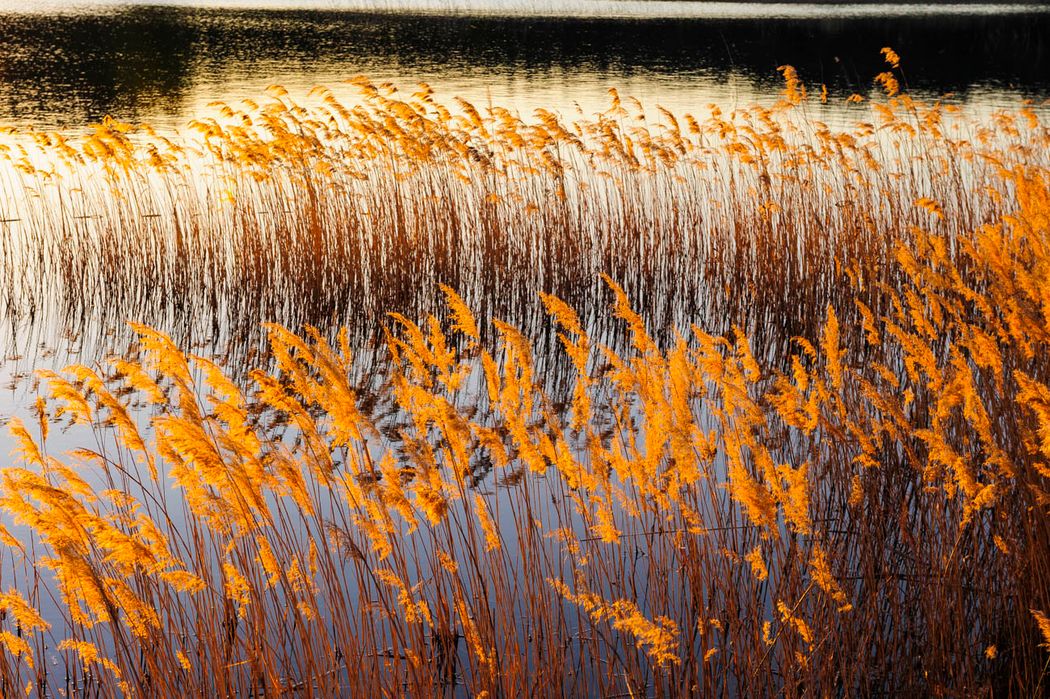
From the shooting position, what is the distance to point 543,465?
2129 mm

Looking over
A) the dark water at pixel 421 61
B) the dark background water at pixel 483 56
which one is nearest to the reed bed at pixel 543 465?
the dark water at pixel 421 61

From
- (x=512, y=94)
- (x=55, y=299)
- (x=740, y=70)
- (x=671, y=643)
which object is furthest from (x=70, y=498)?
(x=740, y=70)

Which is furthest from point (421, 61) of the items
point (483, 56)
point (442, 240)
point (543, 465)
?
point (543, 465)

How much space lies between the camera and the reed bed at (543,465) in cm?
216

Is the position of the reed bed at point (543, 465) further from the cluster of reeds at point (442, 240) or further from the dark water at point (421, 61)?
the dark water at point (421, 61)

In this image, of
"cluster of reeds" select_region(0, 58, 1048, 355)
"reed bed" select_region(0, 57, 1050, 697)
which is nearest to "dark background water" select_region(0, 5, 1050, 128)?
"cluster of reeds" select_region(0, 58, 1048, 355)

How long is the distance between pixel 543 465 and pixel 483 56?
Result: 2440 cm

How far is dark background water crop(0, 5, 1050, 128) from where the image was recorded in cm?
1814

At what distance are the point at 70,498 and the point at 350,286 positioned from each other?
4.86m

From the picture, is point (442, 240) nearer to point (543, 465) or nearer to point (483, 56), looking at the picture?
point (543, 465)

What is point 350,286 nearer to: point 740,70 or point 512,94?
point 512,94

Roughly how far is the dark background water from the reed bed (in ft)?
19.1

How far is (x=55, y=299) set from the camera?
689cm

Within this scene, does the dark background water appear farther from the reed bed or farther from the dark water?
the reed bed
